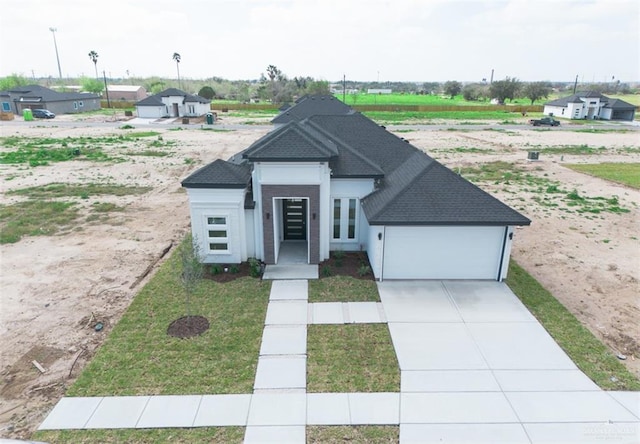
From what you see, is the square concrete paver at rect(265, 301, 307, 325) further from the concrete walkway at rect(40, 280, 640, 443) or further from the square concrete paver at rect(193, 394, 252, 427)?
the square concrete paver at rect(193, 394, 252, 427)

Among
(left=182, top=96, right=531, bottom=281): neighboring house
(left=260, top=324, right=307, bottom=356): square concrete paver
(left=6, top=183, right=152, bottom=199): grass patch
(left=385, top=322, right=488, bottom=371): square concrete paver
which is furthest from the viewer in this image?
(left=6, top=183, right=152, bottom=199): grass patch

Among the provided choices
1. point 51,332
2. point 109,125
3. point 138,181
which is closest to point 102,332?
point 51,332

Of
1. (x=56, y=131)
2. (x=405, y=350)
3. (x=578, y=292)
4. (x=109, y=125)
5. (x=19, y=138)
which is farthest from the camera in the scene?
(x=109, y=125)

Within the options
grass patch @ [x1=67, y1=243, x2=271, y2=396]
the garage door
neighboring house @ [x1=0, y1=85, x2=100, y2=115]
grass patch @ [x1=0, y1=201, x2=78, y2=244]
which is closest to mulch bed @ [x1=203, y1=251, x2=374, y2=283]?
grass patch @ [x1=67, y1=243, x2=271, y2=396]

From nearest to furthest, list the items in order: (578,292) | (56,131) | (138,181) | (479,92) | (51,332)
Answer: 1. (51,332)
2. (578,292)
3. (138,181)
4. (56,131)
5. (479,92)

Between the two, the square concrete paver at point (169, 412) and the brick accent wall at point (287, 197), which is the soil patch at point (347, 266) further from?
the square concrete paver at point (169, 412)

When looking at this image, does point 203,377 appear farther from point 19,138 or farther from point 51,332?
point 19,138
